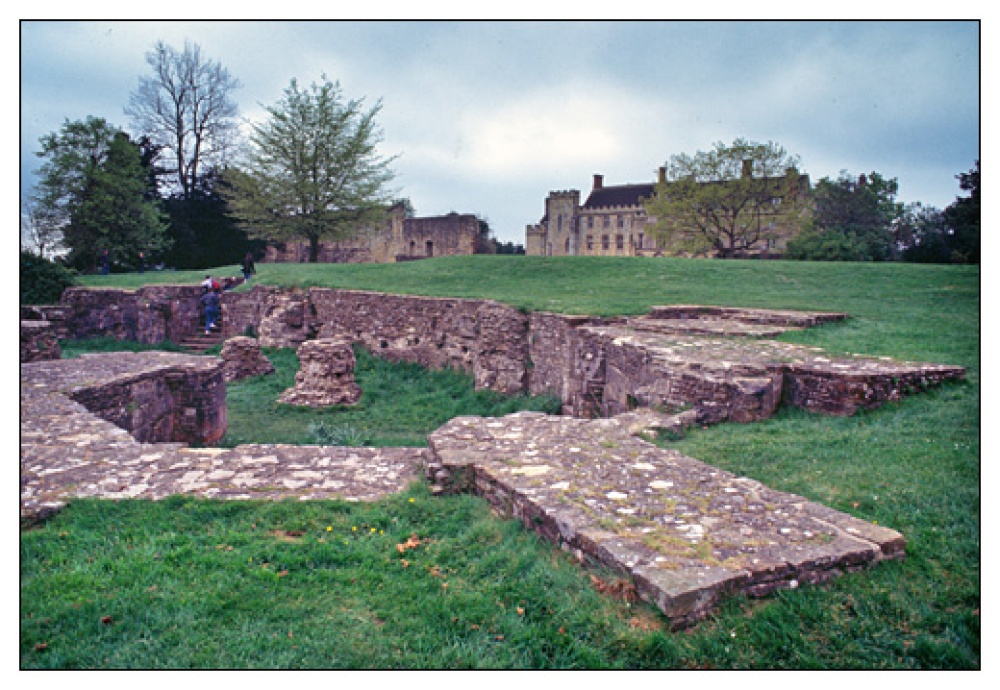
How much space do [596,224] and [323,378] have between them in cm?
5094

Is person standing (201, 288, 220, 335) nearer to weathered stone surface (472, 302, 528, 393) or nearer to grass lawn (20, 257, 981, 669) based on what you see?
weathered stone surface (472, 302, 528, 393)

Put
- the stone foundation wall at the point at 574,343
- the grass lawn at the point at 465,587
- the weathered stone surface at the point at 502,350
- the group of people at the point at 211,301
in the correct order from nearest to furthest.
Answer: the grass lawn at the point at 465,587, the stone foundation wall at the point at 574,343, the weathered stone surface at the point at 502,350, the group of people at the point at 211,301

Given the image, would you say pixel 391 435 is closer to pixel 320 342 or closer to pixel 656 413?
pixel 320 342

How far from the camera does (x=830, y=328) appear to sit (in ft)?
35.7

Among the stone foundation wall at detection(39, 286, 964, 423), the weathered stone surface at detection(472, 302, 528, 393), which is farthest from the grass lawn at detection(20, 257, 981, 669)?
the weathered stone surface at detection(472, 302, 528, 393)

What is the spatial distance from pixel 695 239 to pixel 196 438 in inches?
1237

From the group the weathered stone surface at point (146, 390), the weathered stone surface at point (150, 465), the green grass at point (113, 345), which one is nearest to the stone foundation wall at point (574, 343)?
the green grass at point (113, 345)

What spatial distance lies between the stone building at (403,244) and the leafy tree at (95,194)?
31.4 ft

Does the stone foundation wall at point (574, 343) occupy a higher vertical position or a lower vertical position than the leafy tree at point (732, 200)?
lower

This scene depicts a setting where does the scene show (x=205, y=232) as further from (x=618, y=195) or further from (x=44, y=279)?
(x=618, y=195)

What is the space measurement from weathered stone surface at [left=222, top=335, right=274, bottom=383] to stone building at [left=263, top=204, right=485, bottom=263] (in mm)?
21112

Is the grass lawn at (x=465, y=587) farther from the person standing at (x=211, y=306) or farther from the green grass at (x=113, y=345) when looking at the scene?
the person standing at (x=211, y=306)

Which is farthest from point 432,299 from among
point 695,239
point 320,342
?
point 695,239

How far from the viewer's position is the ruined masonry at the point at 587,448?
3229 millimetres
